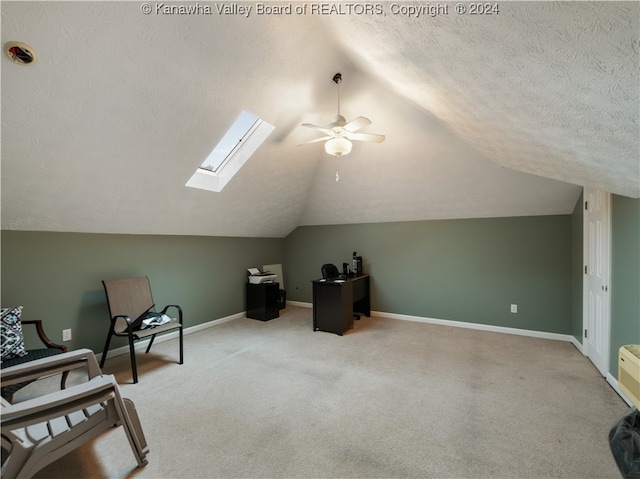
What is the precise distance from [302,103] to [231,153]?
3.56 feet

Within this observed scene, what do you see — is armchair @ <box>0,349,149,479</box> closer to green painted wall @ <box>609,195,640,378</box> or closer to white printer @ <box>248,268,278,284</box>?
white printer @ <box>248,268,278,284</box>

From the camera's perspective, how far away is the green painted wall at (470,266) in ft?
12.4

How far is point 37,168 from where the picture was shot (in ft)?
7.20

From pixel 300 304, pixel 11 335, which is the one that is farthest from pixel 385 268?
pixel 11 335

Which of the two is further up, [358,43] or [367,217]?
[358,43]

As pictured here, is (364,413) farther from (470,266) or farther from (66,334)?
(66,334)

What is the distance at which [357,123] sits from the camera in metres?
2.42

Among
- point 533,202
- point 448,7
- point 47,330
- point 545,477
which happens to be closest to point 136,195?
point 47,330

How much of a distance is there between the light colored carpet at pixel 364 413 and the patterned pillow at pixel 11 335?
62 centimetres

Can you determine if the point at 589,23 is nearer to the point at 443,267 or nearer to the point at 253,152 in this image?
the point at 253,152

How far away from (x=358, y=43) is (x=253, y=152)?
173 centimetres

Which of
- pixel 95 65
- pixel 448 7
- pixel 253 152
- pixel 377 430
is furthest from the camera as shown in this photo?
pixel 253 152

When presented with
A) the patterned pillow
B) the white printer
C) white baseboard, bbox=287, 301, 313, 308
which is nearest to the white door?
white baseboard, bbox=287, 301, 313, 308

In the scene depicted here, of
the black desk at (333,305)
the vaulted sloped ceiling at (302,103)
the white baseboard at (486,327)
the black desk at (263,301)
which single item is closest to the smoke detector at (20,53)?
the vaulted sloped ceiling at (302,103)
